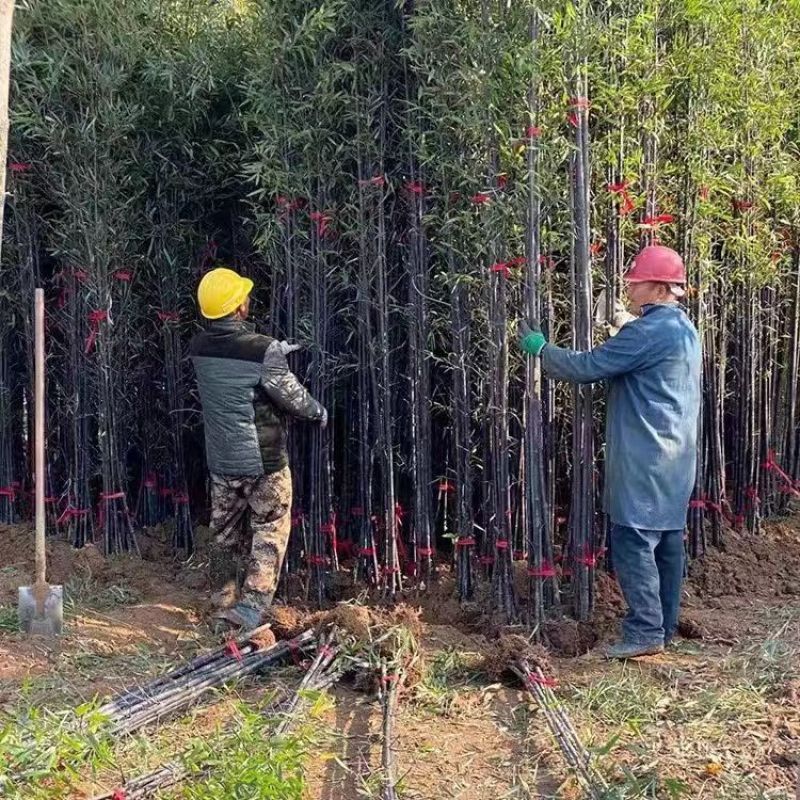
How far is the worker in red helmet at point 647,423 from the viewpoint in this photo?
3.67 meters

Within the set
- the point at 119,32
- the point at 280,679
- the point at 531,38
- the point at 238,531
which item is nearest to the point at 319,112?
the point at 531,38

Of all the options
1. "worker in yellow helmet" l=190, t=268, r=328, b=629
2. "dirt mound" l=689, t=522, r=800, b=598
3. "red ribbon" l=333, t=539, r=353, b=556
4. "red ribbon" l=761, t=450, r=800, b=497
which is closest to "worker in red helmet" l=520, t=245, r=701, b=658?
"dirt mound" l=689, t=522, r=800, b=598

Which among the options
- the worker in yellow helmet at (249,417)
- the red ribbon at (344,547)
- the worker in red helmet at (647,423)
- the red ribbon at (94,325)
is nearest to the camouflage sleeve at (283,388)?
the worker in yellow helmet at (249,417)

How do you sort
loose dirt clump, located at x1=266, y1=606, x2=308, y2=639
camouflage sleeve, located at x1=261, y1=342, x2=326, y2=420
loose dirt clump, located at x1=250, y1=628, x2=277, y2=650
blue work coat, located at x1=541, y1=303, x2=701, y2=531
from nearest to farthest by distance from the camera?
1. blue work coat, located at x1=541, y1=303, x2=701, y2=531
2. loose dirt clump, located at x1=250, y1=628, x2=277, y2=650
3. loose dirt clump, located at x1=266, y1=606, x2=308, y2=639
4. camouflage sleeve, located at x1=261, y1=342, x2=326, y2=420

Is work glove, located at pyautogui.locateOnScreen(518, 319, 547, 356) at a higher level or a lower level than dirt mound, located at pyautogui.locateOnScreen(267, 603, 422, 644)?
Result: higher

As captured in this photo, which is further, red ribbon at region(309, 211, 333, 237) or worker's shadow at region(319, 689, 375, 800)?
red ribbon at region(309, 211, 333, 237)

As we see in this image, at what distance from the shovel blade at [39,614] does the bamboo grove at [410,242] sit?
3.78ft

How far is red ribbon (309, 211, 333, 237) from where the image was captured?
4.48 m

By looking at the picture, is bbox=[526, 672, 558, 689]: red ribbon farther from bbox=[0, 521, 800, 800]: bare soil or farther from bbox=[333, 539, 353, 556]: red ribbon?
bbox=[333, 539, 353, 556]: red ribbon

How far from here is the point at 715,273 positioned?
16.3ft

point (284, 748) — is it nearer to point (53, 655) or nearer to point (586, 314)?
point (53, 655)

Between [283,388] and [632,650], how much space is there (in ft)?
6.15

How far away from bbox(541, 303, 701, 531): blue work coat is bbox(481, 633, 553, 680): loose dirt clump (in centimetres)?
62

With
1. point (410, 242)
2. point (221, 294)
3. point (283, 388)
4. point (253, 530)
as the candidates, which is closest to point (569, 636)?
point (253, 530)
